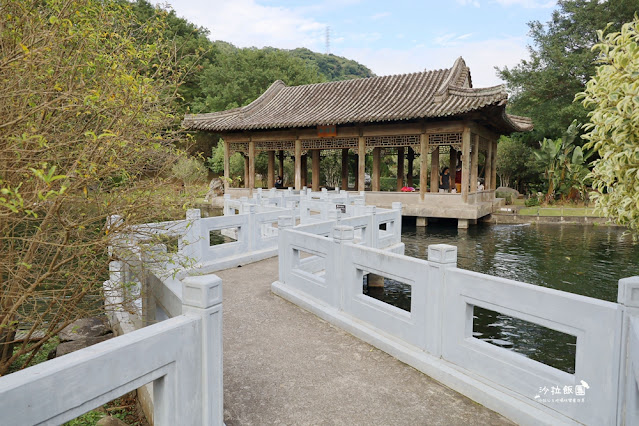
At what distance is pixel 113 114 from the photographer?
2.90 m

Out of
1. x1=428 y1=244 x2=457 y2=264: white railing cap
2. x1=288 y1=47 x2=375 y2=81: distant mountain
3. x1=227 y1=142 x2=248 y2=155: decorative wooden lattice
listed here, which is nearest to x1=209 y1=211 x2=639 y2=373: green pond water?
x1=428 y1=244 x2=457 y2=264: white railing cap

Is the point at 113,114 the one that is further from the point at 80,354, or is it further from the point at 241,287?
the point at 241,287

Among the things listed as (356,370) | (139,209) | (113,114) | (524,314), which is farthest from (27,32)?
(524,314)

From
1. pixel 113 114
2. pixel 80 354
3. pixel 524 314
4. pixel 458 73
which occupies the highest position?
pixel 458 73

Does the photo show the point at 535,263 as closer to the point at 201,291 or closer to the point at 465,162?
the point at 465,162

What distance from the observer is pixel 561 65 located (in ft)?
75.6

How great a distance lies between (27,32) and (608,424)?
4316mm

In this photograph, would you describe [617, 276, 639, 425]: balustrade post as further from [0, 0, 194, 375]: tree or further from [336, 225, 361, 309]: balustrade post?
[0, 0, 194, 375]: tree

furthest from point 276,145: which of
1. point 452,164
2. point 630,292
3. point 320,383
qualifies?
point 630,292

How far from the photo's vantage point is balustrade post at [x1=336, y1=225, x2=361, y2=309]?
481 centimetres

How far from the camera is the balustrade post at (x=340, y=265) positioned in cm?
481

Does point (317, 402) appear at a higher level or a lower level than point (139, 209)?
lower

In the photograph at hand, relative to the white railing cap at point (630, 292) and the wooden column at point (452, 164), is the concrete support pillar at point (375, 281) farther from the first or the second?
the wooden column at point (452, 164)

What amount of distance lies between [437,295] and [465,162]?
40.9 feet
